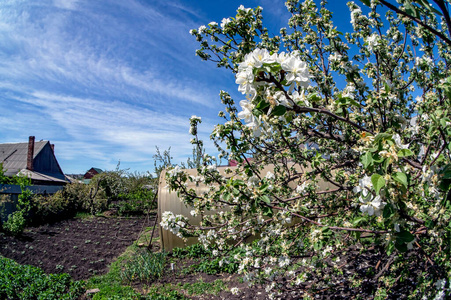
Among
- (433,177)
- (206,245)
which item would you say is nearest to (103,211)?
(206,245)

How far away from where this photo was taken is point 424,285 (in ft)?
8.58

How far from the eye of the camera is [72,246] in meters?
9.01

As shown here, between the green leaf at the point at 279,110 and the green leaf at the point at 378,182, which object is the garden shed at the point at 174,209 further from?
the green leaf at the point at 378,182

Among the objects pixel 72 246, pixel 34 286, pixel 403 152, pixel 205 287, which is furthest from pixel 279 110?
pixel 72 246

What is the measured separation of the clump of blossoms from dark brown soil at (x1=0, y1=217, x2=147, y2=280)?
5.36 metres

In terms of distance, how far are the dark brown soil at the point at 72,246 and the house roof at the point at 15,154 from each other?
13836 mm

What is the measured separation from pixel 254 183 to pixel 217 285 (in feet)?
12.4

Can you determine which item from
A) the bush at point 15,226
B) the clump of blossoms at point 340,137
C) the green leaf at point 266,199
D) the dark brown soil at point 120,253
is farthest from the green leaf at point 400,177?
the bush at point 15,226

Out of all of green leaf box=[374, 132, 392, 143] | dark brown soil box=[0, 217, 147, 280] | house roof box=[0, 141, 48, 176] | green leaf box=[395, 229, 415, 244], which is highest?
house roof box=[0, 141, 48, 176]

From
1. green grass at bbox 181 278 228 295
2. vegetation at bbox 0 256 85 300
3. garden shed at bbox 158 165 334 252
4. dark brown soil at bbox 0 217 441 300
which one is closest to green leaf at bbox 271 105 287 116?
dark brown soil at bbox 0 217 441 300

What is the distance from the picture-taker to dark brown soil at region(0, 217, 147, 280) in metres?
7.21

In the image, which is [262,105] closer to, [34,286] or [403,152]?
[403,152]

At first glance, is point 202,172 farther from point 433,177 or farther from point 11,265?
point 11,265

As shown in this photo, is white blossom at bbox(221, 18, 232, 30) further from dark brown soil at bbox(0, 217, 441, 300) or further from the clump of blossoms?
dark brown soil at bbox(0, 217, 441, 300)
